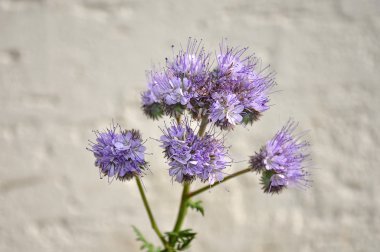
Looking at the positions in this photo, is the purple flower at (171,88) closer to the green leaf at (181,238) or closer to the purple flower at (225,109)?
the purple flower at (225,109)

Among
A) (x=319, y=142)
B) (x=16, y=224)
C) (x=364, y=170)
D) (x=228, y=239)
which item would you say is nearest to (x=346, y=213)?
(x=364, y=170)

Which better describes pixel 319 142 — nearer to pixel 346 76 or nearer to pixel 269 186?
pixel 346 76

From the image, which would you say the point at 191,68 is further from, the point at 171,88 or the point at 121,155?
the point at 121,155

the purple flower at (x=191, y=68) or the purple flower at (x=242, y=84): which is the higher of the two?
the purple flower at (x=191, y=68)

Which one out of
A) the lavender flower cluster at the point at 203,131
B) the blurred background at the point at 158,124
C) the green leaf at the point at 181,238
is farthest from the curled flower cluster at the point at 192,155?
the blurred background at the point at 158,124

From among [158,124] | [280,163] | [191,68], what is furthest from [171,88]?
→ [158,124]

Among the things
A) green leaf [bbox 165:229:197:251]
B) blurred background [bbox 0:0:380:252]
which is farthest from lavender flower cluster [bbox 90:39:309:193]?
blurred background [bbox 0:0:380:252]
